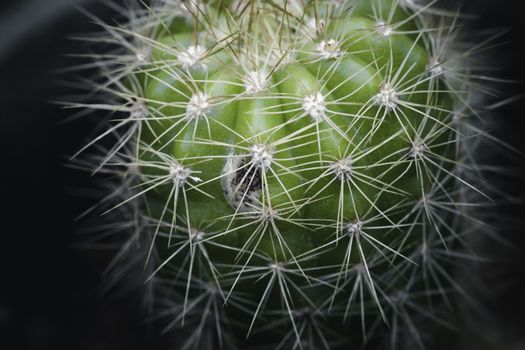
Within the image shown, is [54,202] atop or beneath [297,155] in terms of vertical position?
atop

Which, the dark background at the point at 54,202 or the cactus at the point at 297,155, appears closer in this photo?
the cactus at the point at 297,155

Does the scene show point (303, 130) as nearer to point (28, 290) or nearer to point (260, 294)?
point (260, 294)

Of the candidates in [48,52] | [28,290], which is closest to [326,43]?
[48,52]

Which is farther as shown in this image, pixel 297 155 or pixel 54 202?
pixel 54 202

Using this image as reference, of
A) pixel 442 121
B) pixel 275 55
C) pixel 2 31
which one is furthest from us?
pixel 2 31
